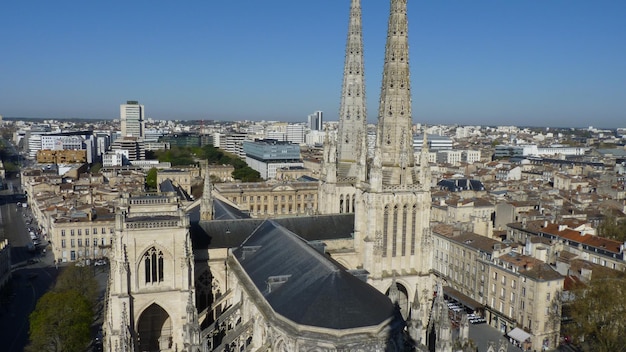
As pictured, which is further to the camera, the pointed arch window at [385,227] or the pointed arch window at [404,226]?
the pointed arch window at [404,226]

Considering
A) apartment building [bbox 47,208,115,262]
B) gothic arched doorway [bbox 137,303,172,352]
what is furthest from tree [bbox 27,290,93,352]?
apartment building [bbox 47,208,115,262]

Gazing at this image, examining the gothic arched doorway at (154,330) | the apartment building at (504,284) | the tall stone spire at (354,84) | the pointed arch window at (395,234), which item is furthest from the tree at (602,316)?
the gothic arched doorway at (154,330)

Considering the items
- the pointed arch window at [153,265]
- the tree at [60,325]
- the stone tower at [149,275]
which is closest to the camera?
the stone tower at [149,275]

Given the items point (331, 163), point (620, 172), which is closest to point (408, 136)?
point (331, 163)

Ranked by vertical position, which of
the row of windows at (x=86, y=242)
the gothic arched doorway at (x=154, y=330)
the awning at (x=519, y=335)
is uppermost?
the gothic arched doorway at (x=154, y=330)

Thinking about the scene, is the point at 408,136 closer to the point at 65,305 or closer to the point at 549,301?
the point at 549,301

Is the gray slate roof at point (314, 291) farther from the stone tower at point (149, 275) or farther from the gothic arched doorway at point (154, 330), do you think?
the gothic arched doorway at point (154, 330)

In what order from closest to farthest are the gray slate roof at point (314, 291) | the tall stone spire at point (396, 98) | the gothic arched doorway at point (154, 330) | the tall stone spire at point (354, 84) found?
the gray slate roof at point (314, 291)
the gothic arched doorway at point (154, 330)
the tall stone spire at point (396, 98)
the tall stone spire at point (354, 84)
